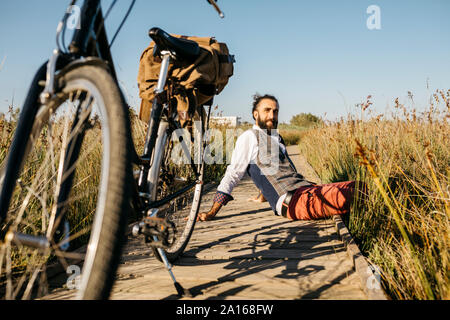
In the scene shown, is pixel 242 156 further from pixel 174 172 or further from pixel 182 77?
pixel 182 77

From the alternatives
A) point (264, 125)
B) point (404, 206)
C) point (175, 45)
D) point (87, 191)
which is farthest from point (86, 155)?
point (264, 125)

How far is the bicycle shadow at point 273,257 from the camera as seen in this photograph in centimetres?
145

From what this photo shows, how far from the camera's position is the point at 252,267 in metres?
1.67

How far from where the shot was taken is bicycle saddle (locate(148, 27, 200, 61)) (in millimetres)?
1438

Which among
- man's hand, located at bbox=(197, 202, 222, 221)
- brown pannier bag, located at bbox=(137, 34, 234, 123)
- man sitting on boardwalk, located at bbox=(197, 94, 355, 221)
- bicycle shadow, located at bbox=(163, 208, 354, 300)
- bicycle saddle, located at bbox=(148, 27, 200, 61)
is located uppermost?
bicycle saddle, located at bbox=(148, 27, 200, 61)

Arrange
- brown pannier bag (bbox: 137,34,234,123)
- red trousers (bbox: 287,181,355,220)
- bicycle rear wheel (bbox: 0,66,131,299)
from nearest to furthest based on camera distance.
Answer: bicycle rear wheel (bbox: 0,66,131,299) < brown pannier bag (bbox: 137,34,234,123) < red trousers (bbox: 287,181,355,220)

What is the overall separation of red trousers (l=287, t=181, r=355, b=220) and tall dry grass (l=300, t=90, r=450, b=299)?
115 mm

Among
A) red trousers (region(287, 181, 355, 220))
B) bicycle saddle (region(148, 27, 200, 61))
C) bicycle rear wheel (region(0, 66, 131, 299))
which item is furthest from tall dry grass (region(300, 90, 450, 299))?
bicycle saddle (region(148, 27, 200, 61))

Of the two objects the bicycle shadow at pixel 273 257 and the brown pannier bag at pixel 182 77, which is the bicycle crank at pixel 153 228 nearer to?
A: the bicycle shadow at pixel 273 257

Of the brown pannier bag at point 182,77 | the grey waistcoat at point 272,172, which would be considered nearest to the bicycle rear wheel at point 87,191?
the brown pannier bag at point 182,77

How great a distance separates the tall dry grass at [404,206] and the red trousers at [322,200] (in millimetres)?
115

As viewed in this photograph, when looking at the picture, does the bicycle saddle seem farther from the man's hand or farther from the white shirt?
the man's hand

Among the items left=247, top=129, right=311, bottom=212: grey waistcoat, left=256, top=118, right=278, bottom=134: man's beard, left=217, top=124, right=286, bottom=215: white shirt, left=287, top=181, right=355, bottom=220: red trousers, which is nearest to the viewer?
left=287, top=181, right=355, bottom=220: red trousers

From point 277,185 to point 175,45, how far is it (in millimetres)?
1607
